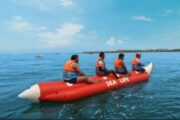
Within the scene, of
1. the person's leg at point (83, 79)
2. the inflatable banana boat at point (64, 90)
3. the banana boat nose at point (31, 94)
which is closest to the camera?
the banana boat nose at point (31, 94)

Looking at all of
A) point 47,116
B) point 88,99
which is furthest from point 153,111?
point 47,116

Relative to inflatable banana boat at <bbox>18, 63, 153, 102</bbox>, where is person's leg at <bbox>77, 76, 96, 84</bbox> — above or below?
above

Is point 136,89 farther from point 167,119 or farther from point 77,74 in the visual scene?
point 167,119

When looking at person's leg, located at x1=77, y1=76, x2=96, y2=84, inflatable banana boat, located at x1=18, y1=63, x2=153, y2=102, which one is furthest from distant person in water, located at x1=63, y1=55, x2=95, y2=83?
inflatable banana boat, located at x1=18, y1=63, x2=153, y2=102

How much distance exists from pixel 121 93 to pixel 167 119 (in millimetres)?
4003

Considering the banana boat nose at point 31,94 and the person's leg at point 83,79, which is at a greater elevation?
the person's leg at point 83,79

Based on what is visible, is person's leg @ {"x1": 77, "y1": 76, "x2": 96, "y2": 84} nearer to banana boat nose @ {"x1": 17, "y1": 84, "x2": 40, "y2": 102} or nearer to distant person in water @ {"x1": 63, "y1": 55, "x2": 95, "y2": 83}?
distant person in water @ {"x1": 63, "y1": 55, "x2": 95, "y2": 83}

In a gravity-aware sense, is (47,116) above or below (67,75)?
below

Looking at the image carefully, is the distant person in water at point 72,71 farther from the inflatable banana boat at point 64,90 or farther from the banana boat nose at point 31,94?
the banana boat nose at point 31,94

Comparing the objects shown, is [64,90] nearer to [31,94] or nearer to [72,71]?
[72,71]

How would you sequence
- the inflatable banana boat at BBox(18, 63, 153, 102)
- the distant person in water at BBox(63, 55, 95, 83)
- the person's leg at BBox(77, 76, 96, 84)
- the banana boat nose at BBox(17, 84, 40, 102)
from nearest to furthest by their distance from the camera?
the banana boat nose at BBox(17, 84, 40, 102)
the inflatable banana boat at BBox(18, 63, 153, 102)
the distant person in water at BBox(63, 55, 95, 83)
the person's leg at BBox(77, 76, 96, 84)

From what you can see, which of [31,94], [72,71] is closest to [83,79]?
[72,71]

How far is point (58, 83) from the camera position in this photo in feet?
32.3

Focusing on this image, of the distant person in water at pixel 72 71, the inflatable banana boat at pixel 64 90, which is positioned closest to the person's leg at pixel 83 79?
the distant person in water at pixel 72 71
